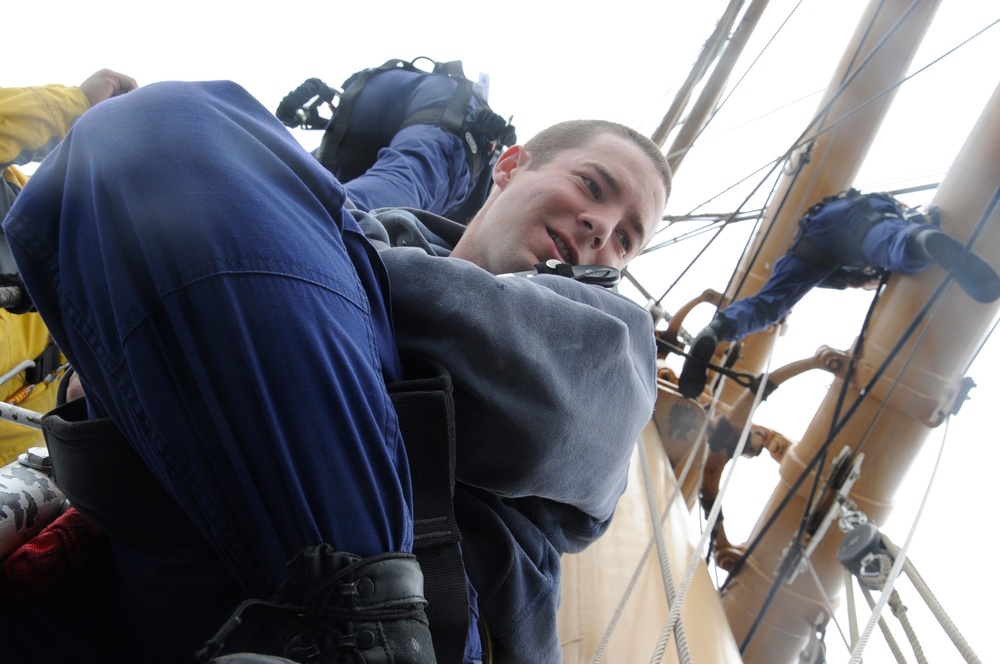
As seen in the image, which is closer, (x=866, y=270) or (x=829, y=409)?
(x=829, y=409)

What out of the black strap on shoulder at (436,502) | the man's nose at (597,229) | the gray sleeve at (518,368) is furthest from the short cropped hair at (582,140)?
the black strap on shoulder at (436,502)

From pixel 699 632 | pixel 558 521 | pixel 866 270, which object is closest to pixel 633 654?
pixel 699 632

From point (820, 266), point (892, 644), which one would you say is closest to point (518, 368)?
point (892, 644)

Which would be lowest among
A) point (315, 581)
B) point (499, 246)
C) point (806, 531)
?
point (806, 531)

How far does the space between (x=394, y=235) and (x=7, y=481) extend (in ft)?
1.36

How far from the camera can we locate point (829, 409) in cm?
174

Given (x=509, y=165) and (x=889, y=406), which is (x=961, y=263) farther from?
(x=509, y=165)

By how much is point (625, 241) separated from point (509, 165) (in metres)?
0.23

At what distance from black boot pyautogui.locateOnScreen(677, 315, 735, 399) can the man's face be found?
4.72ft

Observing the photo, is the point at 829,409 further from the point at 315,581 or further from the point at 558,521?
the point at 315,581

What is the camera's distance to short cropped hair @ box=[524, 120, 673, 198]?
0.79 metres

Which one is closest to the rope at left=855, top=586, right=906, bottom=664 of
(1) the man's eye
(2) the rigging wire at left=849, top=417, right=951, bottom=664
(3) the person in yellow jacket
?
(2) the rigging wire at left=849, top=417, right=951, bottom=664

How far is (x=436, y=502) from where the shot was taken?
39 centimetres

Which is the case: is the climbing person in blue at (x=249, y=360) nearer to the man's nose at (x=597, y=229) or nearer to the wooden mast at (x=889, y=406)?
the man's nose at (x=597, y=229)
